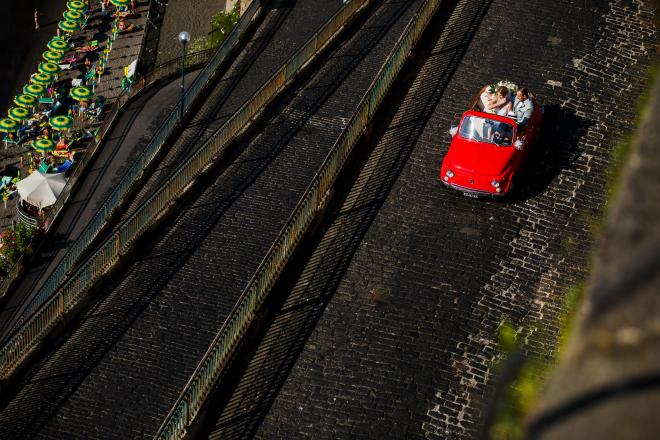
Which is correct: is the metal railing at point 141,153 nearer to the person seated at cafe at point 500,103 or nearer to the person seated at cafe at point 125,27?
the person seated at cafe at point 125,27

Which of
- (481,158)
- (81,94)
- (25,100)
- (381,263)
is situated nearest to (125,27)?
(81,94)

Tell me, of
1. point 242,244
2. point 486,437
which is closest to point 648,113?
point 486,437

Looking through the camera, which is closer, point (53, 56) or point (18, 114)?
point (18, 114)

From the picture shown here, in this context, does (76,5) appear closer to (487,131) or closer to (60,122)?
(60,122)

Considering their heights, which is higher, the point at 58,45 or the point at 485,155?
the point at 58,45

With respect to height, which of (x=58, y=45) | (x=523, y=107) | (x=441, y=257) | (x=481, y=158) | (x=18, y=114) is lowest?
(x=441, y=257)

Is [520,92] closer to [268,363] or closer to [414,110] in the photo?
[414,110]

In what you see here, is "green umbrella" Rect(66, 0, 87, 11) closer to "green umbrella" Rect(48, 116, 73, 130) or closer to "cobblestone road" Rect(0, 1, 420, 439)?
"green umbrella" Rect(48, 116, 73, 130)

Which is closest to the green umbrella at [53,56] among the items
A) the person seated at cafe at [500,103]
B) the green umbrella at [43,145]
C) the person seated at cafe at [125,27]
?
the person seated at cafe at [125,27]
